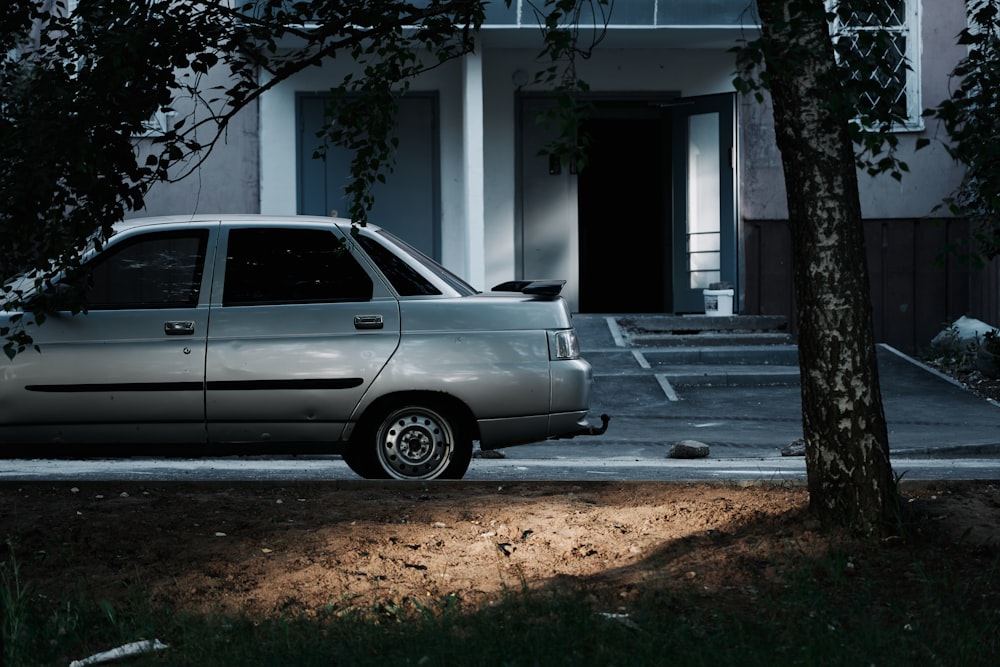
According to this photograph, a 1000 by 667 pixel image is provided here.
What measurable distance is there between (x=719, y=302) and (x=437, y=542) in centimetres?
1248

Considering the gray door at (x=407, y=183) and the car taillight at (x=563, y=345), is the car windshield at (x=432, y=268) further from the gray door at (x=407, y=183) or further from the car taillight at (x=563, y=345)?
the gray door at (x=407, y=183)

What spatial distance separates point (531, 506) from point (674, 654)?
2065mm

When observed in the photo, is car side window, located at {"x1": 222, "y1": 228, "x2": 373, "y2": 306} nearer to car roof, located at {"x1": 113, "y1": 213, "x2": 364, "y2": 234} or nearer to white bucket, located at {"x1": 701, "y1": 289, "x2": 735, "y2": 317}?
car roof, located at {"x1": 113, "y1": 213, "x2": 364, "y2": 234}

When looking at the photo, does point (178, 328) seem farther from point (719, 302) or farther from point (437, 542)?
point (719, 302)

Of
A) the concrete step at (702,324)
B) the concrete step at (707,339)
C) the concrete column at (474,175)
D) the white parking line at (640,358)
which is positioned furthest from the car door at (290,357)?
the concrete step at (702,324)

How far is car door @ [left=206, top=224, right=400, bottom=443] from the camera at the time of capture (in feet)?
26.9

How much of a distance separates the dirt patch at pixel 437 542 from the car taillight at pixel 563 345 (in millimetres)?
1657

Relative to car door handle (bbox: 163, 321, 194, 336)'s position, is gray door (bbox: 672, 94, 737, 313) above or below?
above

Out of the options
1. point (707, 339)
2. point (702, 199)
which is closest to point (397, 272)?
point (707, 339)

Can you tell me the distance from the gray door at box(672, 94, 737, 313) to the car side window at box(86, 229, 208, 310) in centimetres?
1097

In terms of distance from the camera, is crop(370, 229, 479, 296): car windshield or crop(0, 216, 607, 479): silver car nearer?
crop(0, 216, 607, 479): silver car

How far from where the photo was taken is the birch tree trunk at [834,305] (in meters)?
5.61

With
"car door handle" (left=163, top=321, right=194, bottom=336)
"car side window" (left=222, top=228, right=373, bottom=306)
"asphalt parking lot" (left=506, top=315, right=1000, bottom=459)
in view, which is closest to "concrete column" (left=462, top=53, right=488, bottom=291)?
"asphalt parking lot" (left=506, top=315, right=1000, bottom=459)

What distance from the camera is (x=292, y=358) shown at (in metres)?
8.20
